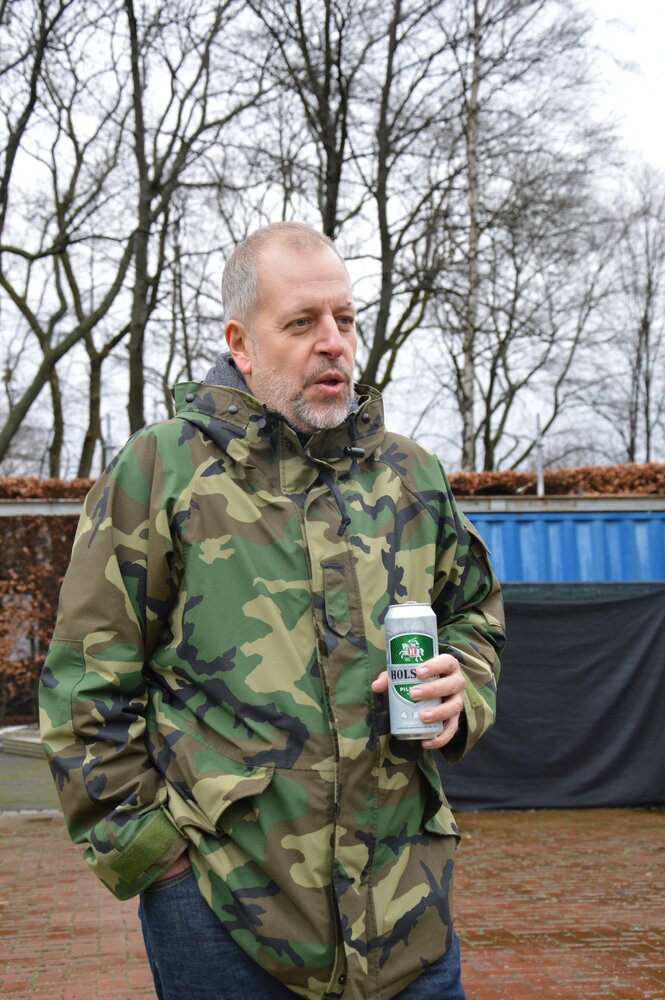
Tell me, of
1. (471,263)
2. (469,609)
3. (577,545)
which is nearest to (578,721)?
(577,545)

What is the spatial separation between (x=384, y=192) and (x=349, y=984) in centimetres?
1790

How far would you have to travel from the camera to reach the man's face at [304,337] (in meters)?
2.29

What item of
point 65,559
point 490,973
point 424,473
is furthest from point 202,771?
point 65,559

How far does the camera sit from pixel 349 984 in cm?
199

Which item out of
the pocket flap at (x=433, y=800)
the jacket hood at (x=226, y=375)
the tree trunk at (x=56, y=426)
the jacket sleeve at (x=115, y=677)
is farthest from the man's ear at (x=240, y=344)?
the tree trunk at (x=56, y=426)

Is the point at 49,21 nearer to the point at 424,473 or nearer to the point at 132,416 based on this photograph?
the point at 132,416

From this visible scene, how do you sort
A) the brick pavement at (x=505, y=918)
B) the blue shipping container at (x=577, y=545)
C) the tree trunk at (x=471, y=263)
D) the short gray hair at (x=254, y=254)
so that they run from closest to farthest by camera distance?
the short gray hair at (x=254, y=254), the brick pavement at (x=505, y=918), the blue shipping container at (x=577, y=545), the tree trunk at (x=471, y=263)

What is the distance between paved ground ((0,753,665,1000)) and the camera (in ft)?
18.1

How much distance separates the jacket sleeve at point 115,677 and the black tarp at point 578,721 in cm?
913

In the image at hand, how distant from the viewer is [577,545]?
1406 cm

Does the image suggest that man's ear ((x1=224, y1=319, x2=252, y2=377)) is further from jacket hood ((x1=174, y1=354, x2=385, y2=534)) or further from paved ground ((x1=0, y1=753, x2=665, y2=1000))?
paved ground ((x1=0, y1=753, x2=665, y2=1000))

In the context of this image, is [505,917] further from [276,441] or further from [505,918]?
[276,441]

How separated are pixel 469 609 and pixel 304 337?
68cm

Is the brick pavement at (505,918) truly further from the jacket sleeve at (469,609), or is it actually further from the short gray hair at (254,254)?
the short gray hair at (254,254)
